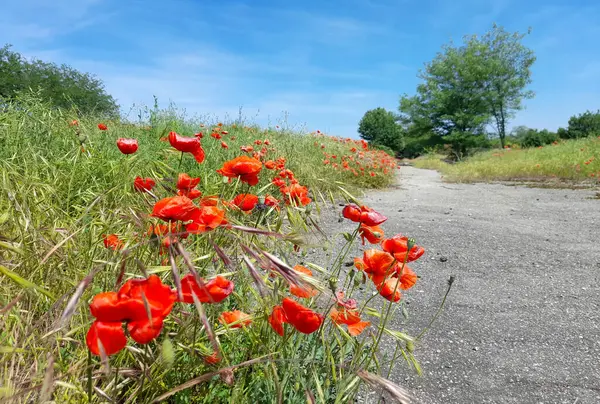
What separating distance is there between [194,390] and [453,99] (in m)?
25.2

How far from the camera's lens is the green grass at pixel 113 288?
768mm

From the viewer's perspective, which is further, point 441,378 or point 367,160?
point 367,160

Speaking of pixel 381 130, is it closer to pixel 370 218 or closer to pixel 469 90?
pixel 469 90

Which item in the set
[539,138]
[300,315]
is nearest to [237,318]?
[300,315]

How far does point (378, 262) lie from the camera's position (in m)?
1.01

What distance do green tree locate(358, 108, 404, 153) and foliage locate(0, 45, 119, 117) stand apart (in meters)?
22.7

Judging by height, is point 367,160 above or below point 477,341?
above

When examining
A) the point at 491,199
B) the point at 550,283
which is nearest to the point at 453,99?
the point at 491,199

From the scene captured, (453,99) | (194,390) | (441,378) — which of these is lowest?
(441,378)

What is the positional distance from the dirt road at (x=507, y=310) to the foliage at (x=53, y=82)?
1763 centimetres

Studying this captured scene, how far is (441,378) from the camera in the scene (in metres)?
1.48

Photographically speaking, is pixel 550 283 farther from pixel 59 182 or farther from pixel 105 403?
pixel 59 182

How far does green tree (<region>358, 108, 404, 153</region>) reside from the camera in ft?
116

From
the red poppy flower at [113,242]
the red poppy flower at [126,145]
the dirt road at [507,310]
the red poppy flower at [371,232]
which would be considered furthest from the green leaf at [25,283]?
the dirt road at [507,310]
